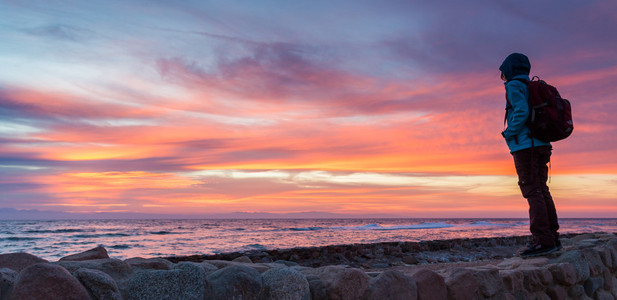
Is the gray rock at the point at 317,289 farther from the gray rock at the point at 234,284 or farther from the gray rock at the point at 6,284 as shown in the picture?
the gray rock at the point at 6,284

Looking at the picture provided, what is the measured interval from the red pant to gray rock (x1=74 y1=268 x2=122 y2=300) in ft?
13.3

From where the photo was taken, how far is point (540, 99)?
4617 mm

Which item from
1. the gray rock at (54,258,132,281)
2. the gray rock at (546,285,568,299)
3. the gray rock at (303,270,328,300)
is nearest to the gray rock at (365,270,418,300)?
the gray rock at (303,270,328,300)

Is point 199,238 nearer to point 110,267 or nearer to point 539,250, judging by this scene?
point 539,250

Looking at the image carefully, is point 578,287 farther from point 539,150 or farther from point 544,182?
point 539,150

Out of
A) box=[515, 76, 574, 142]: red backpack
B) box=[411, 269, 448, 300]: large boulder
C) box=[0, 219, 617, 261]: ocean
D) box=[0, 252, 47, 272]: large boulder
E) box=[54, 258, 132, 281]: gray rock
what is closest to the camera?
box=[54, 258, 132, 281]: gray rock

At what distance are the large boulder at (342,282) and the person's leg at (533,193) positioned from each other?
276cm

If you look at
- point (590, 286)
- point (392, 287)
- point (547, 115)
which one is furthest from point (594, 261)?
point (392, 287)

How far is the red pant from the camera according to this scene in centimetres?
470

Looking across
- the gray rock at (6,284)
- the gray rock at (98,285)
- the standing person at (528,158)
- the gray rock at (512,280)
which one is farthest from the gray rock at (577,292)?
the gray rock at (6,284)

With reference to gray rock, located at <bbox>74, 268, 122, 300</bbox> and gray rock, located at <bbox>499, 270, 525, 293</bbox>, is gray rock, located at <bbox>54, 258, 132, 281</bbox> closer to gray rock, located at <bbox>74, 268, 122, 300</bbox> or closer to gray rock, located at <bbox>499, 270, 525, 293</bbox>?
gray rock, located at <bbox>74, 268, 122, 300</bbox>

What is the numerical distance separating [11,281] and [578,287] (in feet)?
16.2

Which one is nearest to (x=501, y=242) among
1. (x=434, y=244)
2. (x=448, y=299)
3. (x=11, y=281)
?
(x=434, y=244)

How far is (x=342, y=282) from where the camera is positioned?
261 cm
